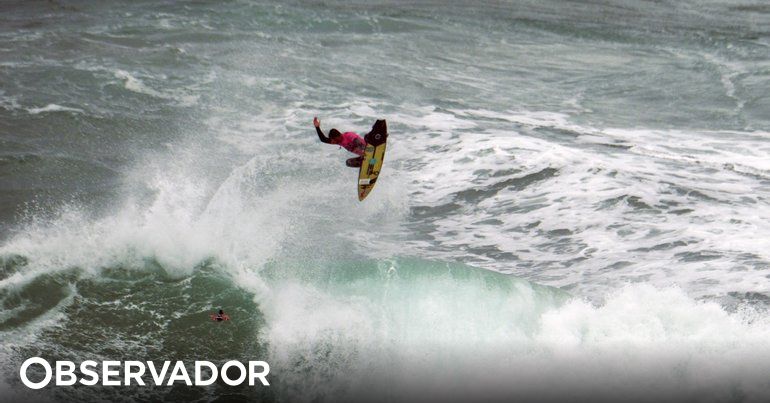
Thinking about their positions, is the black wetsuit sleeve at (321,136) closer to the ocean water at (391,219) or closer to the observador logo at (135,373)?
the ocean water at (391,219)

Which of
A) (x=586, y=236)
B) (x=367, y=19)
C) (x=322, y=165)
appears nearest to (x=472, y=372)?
(x=586, y=236)

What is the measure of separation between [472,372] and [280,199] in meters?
5.46

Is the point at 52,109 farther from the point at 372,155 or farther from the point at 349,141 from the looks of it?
the point at 349,141

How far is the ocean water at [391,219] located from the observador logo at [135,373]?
14cm

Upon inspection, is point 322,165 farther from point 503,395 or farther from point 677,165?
point 503,395

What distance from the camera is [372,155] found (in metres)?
12.6

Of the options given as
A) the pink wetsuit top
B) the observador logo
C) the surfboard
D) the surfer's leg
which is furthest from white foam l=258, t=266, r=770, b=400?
the pink wetsuit top

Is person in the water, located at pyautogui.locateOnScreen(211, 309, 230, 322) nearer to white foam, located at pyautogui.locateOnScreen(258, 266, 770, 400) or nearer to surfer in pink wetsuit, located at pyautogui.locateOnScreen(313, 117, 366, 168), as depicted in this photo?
white foam, located at pyautogui.locateOnScreen(258, 266, 770, 400)

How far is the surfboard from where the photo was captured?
11891 millimetres

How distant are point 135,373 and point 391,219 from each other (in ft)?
18.6

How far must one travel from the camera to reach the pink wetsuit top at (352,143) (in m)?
11.8

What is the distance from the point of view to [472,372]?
11.3 meters

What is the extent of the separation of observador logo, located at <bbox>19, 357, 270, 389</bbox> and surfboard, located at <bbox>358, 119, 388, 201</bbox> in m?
3.01

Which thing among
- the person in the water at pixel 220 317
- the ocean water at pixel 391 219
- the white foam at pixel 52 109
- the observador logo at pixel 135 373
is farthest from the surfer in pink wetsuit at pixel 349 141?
the white foam at pixel 52 109
